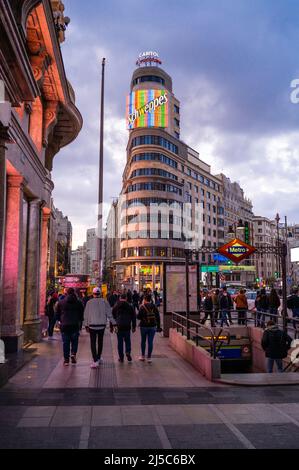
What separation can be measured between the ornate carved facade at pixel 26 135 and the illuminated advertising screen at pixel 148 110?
58.5m

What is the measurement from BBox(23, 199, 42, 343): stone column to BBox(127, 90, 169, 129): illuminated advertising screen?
63.3m

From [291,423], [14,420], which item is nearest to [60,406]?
[14,420]

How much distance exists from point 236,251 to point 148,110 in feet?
218

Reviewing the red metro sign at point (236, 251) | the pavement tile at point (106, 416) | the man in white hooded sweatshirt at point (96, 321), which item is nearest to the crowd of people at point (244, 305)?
the red metro sign at point (236, 251)

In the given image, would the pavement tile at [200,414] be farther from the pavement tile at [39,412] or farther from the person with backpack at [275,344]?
the person with backpack at [275,344]

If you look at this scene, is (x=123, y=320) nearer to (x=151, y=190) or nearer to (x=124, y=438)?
(x=124, y=438)

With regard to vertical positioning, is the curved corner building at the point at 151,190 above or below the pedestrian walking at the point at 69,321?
above

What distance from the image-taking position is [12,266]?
40.0 feet

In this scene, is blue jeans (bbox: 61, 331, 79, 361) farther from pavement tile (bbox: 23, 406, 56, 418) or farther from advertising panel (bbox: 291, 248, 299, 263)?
advertising panel (bbox: 291, 248, 299, 263)

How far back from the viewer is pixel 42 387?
8.29 m

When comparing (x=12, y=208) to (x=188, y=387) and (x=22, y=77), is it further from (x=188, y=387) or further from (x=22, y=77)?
(x=188, y=387)

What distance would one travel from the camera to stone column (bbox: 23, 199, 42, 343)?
49.3 feet

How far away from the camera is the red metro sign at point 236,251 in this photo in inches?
586

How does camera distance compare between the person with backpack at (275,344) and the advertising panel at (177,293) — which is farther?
the advertising panel at (177,293)
